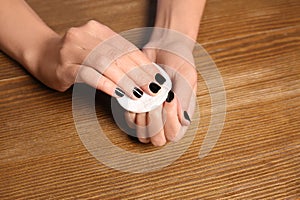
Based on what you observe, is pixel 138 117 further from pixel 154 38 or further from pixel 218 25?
pixel 218 25

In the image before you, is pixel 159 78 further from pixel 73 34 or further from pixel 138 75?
pixel 73 34

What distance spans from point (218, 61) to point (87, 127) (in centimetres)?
26

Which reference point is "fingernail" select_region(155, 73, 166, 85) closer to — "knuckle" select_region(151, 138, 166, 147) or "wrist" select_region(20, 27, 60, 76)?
"knuckle" select_region(151, 138, 166, 147)

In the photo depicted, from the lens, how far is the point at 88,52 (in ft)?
2.14

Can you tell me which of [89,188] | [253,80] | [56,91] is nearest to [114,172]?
[89,188]

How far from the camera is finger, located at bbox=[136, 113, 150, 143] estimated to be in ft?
2.11

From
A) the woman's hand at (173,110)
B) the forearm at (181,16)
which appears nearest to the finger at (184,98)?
the woman's hand at (173,110)

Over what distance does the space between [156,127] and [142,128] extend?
0.02 meters

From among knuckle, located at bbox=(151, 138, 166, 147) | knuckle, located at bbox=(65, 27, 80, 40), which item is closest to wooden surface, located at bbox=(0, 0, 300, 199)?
knuckle, located at bbox=(151, 138, 166, 147)

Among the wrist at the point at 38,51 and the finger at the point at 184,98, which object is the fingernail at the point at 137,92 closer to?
the finger at the point at 184,98

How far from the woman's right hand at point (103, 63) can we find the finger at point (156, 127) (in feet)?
0.10

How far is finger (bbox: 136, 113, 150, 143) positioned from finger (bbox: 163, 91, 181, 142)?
30 millimetres

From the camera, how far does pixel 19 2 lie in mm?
804

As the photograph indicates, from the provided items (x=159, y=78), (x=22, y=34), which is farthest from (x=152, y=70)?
(x=22, y=34)
